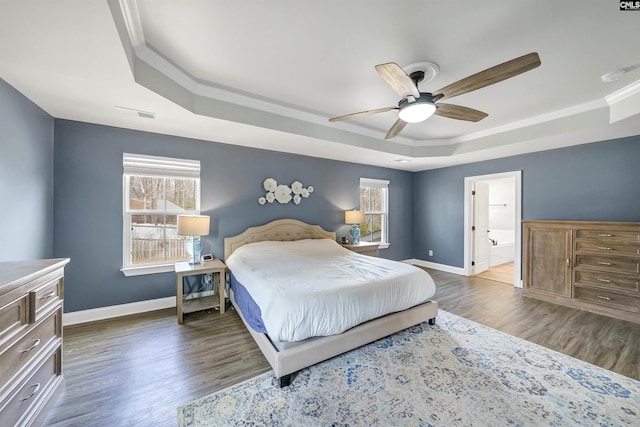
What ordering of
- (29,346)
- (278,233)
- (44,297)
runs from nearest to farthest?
(29,346), (44,297), (278,233)

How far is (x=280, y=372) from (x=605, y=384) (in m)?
2.51

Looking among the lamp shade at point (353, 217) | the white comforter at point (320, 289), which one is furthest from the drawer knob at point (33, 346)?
the lamp shade at point (353, 217)

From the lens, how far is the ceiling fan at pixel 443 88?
1.66 m

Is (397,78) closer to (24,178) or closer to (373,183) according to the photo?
(24,178)

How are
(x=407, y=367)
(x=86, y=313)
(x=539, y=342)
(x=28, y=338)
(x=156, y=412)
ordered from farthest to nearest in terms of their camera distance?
(x=86, y=313)
(x=539, y=342)
(x=407, y=367)
(x=156, y=412)
(x=28, y=338)

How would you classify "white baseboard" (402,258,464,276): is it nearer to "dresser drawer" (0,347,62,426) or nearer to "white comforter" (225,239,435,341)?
"white comforter" (225,239,435,341)

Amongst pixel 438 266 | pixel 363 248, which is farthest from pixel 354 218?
pixel 438 266

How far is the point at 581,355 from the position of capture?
89.8 inches

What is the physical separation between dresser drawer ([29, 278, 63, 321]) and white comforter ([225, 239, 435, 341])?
1.35 metres

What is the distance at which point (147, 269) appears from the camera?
3191mm

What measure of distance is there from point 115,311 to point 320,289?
2782 millimetres

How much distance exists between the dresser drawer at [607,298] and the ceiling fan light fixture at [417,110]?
3.45 metres

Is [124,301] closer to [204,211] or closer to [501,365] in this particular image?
[204,211]

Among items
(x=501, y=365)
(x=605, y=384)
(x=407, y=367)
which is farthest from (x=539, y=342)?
(x=407, y=367)
